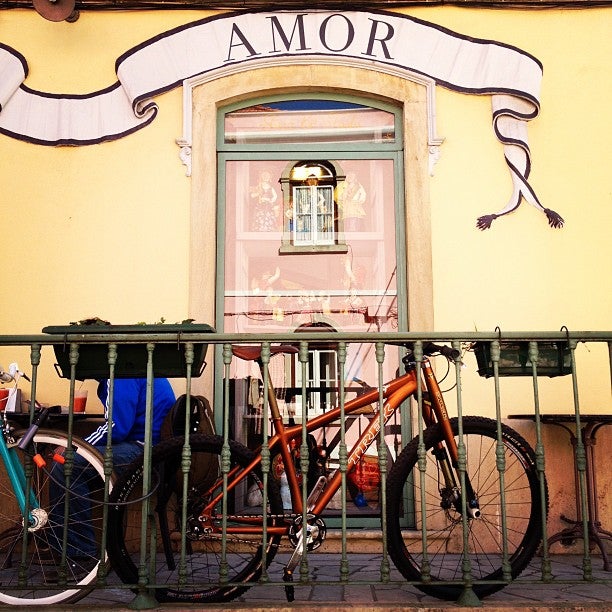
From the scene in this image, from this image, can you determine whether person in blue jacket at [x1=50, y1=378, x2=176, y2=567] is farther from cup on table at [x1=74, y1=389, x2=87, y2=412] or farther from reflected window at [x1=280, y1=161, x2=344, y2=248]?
reflected window at [x1=280, y1=161, x2=344, y2=248]

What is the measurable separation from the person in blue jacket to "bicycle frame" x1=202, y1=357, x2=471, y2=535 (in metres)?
0.88

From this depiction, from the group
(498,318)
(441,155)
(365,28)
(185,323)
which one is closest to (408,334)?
(185,323)

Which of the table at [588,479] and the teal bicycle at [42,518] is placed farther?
the table at [588,479]

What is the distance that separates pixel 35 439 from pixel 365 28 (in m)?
3.73

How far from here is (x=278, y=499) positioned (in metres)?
4.04

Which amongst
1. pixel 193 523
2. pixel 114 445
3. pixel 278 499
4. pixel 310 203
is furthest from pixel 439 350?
pixel 310 203

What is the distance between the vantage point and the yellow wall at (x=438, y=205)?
573cm

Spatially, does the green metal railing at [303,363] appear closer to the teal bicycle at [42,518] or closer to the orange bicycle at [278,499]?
the orange bicycle at [278,499]

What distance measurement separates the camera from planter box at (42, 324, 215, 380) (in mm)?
4039

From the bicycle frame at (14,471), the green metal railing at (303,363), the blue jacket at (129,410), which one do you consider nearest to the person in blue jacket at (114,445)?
the blue jacket at (129,410)

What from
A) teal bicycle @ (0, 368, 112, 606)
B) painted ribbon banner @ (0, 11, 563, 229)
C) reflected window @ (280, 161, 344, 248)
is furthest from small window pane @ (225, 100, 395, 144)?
teal bicycle @ (0, 368, 112, 606)

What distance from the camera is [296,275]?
612cm

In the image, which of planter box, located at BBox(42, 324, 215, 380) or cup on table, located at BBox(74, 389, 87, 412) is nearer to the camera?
planter box, located at BBox(42, 324, 215, 380)

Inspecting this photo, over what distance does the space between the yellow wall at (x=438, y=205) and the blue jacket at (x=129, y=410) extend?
0.82 metres
